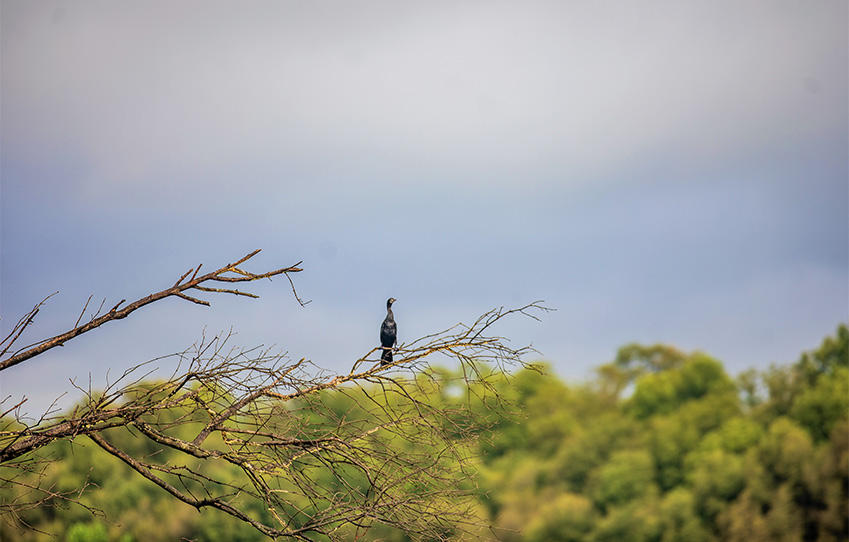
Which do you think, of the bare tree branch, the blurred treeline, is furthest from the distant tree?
the blurred treeline

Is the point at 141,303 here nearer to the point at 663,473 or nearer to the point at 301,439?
the point at 301,439

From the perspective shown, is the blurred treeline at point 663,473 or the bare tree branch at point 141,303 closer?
the bare tree branch at point 141,303

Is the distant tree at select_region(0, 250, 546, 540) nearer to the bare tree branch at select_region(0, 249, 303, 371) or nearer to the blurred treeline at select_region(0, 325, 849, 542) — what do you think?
the bare tree branch at select_region(0, 249, 303, 371)

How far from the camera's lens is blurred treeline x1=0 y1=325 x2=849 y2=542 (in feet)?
160

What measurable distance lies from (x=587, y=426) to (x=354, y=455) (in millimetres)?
76081

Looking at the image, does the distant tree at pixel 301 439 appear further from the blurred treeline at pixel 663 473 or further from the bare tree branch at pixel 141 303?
the blurred treeline at pixel 663 473

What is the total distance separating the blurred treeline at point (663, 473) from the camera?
1924 inches

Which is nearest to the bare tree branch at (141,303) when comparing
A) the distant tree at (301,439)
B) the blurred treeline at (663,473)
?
the distant tree at (301,439)

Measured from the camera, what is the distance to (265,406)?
6129 millimetres

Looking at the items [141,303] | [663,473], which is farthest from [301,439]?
[663,473]

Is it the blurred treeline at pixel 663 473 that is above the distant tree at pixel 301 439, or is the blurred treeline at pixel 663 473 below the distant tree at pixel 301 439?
above

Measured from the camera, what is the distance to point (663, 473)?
6625 cm

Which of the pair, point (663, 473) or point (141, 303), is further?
point (663, 473)

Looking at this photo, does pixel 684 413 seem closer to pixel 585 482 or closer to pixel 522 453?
pixel 585 482
